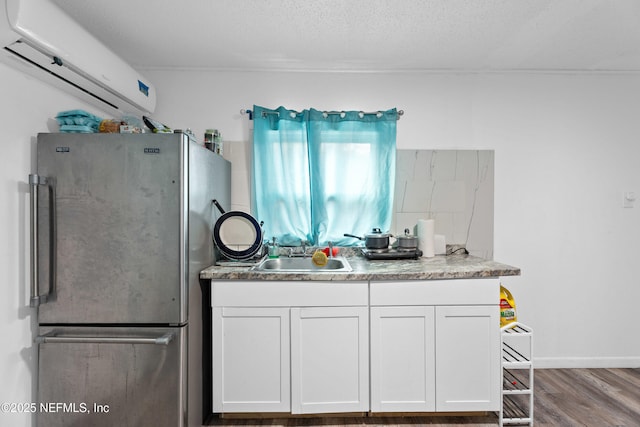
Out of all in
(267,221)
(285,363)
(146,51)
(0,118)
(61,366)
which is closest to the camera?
(0,118)

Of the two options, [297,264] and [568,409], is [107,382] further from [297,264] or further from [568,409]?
[568,409]

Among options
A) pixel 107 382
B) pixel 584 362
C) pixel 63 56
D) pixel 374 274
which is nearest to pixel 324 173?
pixel 374 274

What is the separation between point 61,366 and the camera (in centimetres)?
170

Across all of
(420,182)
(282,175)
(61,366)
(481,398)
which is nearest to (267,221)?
(282,175)

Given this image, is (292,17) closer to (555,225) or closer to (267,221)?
(267,221)

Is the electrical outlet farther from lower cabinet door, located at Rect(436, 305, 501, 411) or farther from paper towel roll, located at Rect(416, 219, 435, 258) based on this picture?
lower cabinet door, located at Rect(436, 305, 501, 411)

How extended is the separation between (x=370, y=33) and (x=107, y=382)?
247 centimetres

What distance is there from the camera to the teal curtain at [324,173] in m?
2.60

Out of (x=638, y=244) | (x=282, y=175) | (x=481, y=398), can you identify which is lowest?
(x=481, y=398)

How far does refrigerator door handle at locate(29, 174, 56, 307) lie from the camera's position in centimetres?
165

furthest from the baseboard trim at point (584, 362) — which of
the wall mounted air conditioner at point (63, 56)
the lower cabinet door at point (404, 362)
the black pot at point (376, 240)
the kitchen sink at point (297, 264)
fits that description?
the wall mounted air conditioner at point (63, 56)

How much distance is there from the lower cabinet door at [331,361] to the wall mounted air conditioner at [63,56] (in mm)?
1774

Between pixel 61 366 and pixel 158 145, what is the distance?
1208 mm

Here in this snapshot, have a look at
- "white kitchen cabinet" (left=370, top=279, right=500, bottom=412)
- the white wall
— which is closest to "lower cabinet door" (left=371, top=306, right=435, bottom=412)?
"white kitchen cabinet" (left=370, top=279, right=500, bottom=412)
